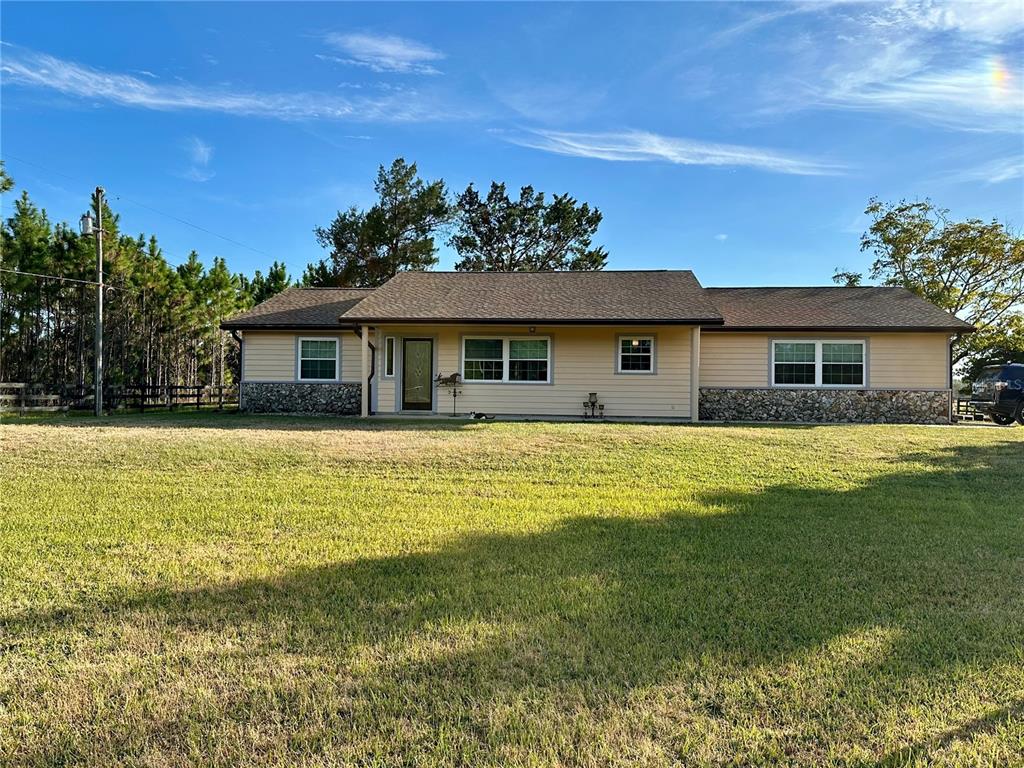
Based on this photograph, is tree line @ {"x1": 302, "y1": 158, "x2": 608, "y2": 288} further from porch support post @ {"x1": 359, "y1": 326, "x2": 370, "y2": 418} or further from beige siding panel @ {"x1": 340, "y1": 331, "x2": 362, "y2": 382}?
porch support post @ {"x1": 359, "y1": 326, "x2": 370, "y2": 418}

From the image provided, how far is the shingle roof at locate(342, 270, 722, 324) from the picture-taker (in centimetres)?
1405

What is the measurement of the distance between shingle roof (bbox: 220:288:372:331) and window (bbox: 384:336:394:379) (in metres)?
1.47

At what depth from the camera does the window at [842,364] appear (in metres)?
14.7

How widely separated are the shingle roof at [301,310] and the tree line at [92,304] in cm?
526

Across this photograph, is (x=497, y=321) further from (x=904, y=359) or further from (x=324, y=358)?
(x=904, y=359)

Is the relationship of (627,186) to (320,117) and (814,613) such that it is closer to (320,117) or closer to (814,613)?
(320,117)

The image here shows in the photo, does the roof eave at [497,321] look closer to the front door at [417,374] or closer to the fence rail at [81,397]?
the front door at [417,374]

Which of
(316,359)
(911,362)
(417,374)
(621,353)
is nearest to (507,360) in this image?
(417,374)

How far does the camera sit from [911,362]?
14578mm

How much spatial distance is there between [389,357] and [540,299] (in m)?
4.35

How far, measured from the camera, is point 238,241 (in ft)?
91.4

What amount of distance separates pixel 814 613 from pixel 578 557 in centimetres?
151

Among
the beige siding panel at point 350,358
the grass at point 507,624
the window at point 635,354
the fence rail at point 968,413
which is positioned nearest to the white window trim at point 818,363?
the window at point 635,354

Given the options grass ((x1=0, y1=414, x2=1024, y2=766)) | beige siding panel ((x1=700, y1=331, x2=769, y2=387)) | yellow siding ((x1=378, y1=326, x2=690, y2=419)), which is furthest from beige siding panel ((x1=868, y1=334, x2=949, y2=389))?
grass ((x1=0, y1=414, x2=1024, y2=766))
